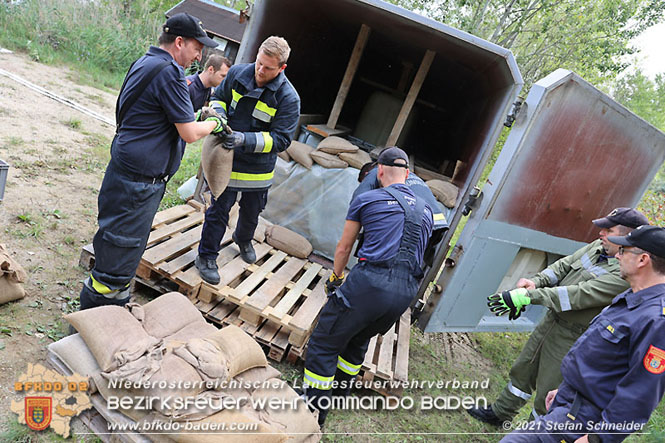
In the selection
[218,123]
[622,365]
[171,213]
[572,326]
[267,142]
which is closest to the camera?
[622,365]

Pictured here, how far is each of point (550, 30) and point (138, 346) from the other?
1444 cm

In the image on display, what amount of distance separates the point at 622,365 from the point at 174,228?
3751mm

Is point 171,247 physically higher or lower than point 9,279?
higher

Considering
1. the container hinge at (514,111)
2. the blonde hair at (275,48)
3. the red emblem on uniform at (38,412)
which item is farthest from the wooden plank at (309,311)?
the container hinge at (514,111)

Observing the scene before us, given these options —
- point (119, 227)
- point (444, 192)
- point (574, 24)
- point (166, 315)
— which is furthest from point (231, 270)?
point (574, 24)

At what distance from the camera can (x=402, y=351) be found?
3.72 metres

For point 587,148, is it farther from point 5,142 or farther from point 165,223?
point 5,142

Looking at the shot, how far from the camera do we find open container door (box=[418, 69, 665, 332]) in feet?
11.8

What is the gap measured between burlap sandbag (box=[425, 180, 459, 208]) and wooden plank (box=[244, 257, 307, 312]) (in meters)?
1.75

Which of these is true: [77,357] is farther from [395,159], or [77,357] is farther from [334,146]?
[334,146]

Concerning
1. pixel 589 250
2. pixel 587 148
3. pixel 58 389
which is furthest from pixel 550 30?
pixel 58 389

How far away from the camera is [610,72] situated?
40.1 feet

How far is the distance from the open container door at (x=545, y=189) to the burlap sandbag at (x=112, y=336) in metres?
2.82

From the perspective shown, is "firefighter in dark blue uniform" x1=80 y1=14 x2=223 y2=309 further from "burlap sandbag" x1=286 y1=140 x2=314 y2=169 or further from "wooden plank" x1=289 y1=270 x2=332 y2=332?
"burlap sandbag" x1=286 y1=140 x2=314 y2=169
